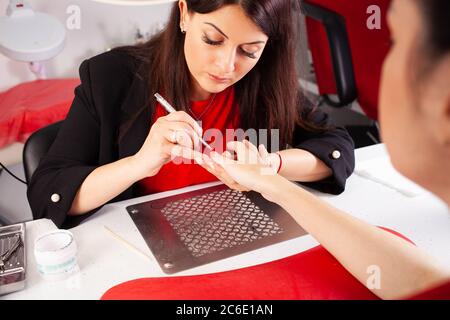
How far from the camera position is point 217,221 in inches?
27.9

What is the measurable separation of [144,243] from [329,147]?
0.40 metres

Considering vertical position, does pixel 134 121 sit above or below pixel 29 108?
above

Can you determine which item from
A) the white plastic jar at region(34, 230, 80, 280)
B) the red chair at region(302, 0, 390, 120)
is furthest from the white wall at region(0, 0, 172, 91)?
the white plastic jar at region(34, 230, 80, 280)

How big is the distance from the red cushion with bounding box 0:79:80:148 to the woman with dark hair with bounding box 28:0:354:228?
677 millimetres

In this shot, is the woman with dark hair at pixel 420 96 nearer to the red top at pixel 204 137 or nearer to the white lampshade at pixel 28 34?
the red top at pixel 204 137

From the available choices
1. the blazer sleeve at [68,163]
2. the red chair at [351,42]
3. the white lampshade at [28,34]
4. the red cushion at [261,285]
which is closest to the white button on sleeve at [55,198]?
the blazer sleeve at [68,163]

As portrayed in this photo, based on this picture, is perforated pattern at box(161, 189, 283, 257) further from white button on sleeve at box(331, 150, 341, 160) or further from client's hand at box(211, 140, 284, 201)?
white button on sleeve at box(331, 150, 341, 160)

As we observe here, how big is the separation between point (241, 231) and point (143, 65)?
1.25 feet

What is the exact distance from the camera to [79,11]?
5.17ft

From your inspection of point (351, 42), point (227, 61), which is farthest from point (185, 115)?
point (351, 42)

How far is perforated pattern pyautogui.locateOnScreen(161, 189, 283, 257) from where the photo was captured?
66 cm

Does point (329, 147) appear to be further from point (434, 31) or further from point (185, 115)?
point (434, 31)

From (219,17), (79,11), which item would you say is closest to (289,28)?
(219,17)

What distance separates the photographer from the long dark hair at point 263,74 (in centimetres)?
75
